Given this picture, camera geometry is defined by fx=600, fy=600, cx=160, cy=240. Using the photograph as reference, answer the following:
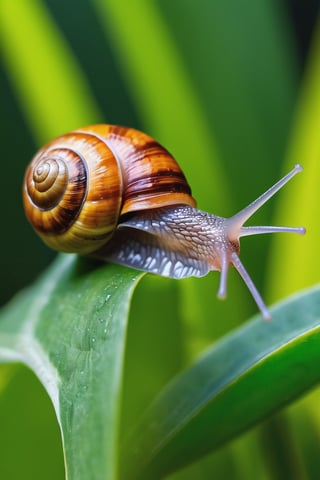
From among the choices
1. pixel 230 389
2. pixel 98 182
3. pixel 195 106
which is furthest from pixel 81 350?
pixel 195 106

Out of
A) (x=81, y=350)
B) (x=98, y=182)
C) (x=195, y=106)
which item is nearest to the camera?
(x=81, y=350)

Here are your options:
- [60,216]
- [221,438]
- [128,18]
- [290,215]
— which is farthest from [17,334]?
[128,18]

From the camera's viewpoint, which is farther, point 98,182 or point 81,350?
point 98,182

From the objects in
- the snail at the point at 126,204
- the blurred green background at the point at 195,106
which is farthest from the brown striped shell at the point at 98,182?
the blurred green background at the point at 195,106

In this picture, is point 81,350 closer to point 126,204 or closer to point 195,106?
point 126,204

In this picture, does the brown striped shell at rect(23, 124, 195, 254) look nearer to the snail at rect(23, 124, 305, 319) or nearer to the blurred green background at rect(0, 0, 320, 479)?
the snail at rect(23, 124, 305, 319)

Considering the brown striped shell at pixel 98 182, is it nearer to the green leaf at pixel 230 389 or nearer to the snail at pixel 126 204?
the snail at pixel 126 204

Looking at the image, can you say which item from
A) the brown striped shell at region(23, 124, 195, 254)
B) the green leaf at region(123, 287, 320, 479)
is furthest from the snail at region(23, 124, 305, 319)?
the green leaf at region(123, 287, 320, 479)

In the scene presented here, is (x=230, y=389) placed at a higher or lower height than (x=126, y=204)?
lower
